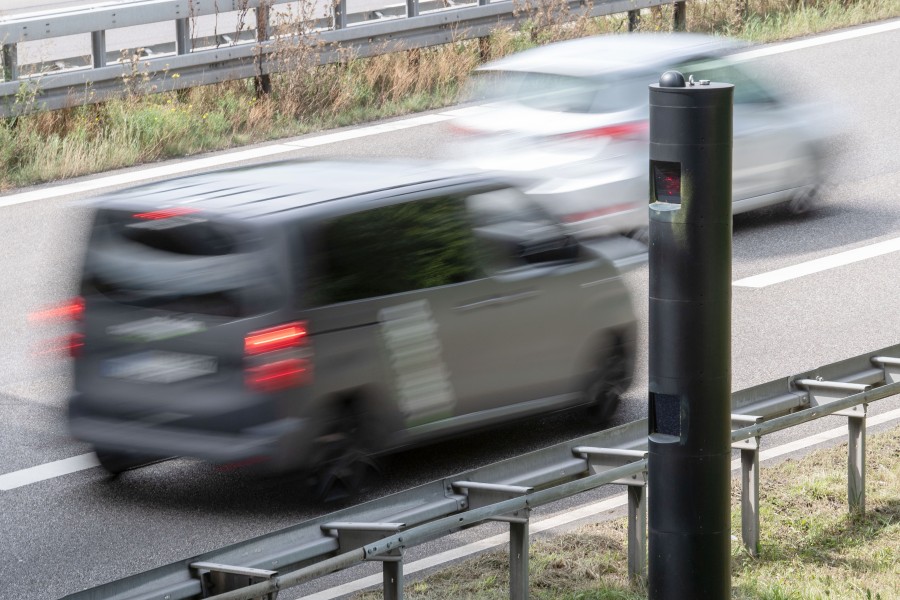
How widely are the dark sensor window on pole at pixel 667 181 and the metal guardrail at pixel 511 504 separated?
150 centimetres

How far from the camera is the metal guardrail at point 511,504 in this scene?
5297 mm

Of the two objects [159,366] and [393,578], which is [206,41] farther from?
[393,578]

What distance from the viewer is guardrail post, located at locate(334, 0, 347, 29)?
18.8 m

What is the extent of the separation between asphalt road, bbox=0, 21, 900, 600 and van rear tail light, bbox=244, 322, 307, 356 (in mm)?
786

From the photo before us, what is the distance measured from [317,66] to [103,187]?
411 centimetres

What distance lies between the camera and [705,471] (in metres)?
5.39

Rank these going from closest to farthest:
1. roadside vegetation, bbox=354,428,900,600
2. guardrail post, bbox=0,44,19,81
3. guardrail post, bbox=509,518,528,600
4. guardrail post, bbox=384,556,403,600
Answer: guardrail post, bbox=384,556,403,600
guardrail post, bbox=509,518,528,600
roadside vegetation, bbox=354,428,900,600
guardrail post, bbox=0,44,19,81

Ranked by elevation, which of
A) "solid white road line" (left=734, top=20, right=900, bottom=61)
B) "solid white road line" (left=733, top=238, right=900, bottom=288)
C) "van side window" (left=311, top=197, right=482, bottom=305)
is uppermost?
"solid white road line" (left=734, top=20, right=900, bottom=61)

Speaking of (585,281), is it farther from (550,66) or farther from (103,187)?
(103,187)

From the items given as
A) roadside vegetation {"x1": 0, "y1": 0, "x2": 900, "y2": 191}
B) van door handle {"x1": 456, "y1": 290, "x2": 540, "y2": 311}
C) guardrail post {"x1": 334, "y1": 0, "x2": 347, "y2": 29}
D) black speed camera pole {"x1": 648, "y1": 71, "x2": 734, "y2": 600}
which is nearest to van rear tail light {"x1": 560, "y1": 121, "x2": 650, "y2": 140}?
van door handle {"x1": 456, "y1": 290, "x2": 540, "y2": 311}

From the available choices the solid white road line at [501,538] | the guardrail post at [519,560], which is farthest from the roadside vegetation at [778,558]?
the guardrail post at [519,560]

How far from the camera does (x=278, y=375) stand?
7.63 meters

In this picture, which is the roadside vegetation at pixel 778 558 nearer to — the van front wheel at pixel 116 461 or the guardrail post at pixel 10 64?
the van front wheel at pixel 116 461

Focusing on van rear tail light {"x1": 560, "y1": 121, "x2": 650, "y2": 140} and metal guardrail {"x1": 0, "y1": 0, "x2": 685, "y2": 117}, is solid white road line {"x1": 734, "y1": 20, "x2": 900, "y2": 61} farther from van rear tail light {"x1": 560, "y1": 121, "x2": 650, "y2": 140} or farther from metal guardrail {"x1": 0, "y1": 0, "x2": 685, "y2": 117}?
van rear tail light {"x1": 560, "y1": 121, "x2": 650, "y2": 140}
